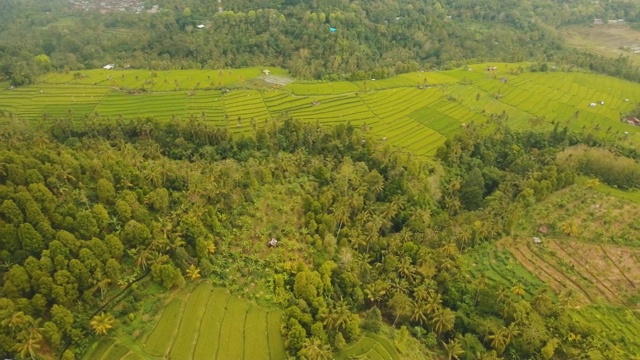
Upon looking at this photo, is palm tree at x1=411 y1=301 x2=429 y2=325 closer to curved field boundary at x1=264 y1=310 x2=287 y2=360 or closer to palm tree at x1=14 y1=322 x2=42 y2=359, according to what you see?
curved field boundary at x1=264 y1=310 x2=287 y2=360

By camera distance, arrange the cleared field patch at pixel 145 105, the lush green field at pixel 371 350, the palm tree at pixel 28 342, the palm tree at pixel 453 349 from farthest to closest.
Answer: the cleared field patch at pixel 145 105, the palm tree at pixel 453 349, the lush green field at pixel 371 350, the palm tree at pixel 28 342

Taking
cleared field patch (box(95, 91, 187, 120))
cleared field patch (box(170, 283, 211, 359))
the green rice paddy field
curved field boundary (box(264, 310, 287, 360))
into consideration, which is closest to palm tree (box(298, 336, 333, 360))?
curved field boundary (box(264, 310, 287, 360))

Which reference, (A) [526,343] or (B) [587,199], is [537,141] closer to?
(B) [587,199]

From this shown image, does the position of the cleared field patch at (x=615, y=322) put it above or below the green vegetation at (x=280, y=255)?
below

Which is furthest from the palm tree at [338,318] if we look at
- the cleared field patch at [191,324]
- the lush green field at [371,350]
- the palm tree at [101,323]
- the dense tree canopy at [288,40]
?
the dense tree canopy at [288,40]

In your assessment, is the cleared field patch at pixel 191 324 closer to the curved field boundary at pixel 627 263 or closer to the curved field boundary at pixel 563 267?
the curved field boundary at pixel 563 267

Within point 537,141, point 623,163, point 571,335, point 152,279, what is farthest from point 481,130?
point 152,279
